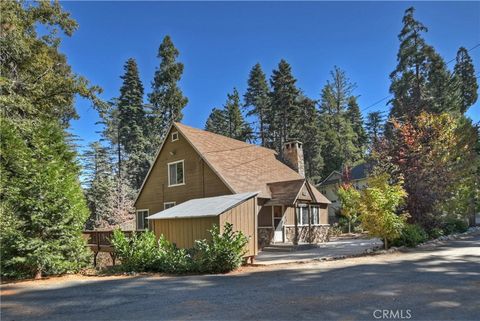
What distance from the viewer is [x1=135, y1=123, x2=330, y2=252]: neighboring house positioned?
59.3ft

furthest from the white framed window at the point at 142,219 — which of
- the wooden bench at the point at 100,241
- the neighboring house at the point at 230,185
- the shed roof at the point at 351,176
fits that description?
the shed roof at the point at 351,176

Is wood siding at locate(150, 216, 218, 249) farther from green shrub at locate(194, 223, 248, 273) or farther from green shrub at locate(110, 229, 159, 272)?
green shrub at locate(110, 229, 159, 272)

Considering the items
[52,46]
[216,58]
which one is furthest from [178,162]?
[52,46]

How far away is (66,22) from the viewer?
59.0 feet

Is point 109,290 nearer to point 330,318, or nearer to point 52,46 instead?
point 330,318

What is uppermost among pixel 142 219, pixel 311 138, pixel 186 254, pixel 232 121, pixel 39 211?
pixel 232 121

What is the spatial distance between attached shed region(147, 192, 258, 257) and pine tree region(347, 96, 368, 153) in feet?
152

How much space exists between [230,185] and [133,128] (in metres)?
27.3

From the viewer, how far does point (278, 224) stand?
18.6 metres

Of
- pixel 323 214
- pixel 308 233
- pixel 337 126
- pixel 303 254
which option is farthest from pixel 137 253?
pixel 337 126

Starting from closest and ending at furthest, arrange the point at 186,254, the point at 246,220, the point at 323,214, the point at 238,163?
the point at 186,254, the point at 246,220, the point at 238,163, the point at 323,214

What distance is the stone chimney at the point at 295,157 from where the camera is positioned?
25.1m

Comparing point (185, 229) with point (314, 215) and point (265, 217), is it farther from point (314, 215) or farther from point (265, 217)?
point (314, 215)

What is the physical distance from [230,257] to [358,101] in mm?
51406
